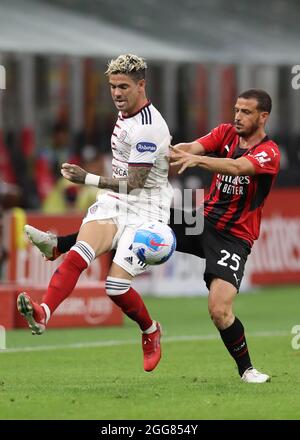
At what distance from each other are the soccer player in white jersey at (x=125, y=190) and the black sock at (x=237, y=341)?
659 millimetres

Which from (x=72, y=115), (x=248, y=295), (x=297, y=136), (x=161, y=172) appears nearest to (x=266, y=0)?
(x=297, y=136)

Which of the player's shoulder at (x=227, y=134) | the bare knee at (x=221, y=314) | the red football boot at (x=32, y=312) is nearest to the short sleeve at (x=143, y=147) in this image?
the player's shoulder at (x=227, y=134)

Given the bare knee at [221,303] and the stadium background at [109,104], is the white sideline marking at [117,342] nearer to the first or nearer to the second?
the stadium background at [109,104]

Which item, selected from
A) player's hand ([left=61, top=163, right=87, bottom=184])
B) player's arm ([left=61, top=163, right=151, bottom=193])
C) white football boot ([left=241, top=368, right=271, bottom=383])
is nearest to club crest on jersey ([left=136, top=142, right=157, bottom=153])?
player's arm ([left=61, top=163, right=151, bottom=193])

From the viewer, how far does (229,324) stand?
11141 mm

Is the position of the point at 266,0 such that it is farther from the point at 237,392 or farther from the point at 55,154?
the point at 237,392

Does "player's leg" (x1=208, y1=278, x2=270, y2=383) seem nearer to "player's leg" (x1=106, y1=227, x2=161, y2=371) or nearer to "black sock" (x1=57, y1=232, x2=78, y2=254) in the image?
"player's leg" (x1=106, y1=227, x2=161, y2=371)

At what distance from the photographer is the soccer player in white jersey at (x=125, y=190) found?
35.6ft

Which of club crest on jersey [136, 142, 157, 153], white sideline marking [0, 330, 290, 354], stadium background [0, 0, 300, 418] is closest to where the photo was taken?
club crest on jersey [136, 142, 157, 153]

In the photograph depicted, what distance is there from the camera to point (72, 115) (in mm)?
27922

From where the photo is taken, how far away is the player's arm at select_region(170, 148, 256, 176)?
10.7 meters

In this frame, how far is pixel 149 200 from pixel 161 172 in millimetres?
248

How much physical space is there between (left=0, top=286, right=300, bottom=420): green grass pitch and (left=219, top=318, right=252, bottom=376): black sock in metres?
0.21

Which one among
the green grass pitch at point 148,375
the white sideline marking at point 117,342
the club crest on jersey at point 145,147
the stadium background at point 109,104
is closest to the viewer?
the green grass pitch at point 148,375
